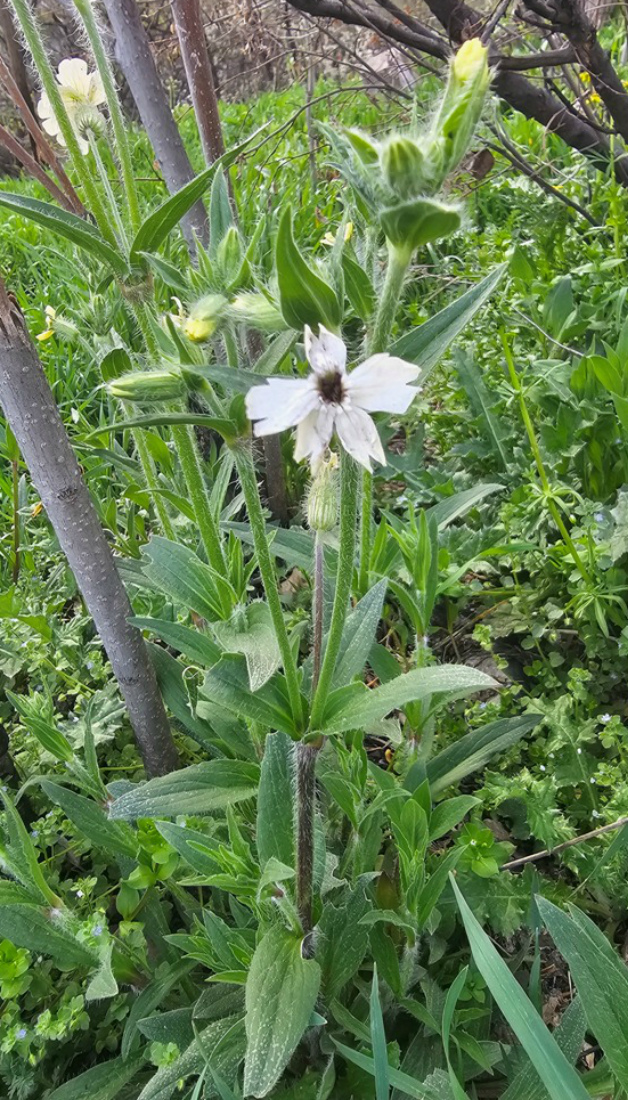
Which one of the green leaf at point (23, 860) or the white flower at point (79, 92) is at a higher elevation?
the white flower at point (79, 92)

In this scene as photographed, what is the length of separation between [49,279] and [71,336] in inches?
61.2

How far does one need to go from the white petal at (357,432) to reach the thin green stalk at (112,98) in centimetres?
69

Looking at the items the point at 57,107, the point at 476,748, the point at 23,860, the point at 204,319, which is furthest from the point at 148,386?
the point at 476,748

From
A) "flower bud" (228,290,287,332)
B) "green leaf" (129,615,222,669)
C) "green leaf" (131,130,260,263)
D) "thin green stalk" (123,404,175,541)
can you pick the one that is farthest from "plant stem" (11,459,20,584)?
"flower bud" (228,290,287,332)

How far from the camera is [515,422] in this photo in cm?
198

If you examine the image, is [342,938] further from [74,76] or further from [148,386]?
[74,76]

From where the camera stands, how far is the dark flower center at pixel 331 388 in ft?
2.24

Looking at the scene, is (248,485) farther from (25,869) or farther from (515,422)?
(515,422)

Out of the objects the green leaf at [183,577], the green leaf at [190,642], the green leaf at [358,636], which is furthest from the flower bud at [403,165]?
the green leaf at [190,642]

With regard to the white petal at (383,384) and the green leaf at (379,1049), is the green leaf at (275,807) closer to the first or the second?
the green leaf at (379,1049)

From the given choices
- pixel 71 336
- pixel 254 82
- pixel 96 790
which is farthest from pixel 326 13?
pixel 254 82

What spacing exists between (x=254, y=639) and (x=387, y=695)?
0.20 metres

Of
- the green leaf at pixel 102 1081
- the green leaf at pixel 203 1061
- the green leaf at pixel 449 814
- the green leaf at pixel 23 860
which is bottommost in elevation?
the green leaf at pixel 102 1081

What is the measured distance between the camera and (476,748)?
125 centimetres
